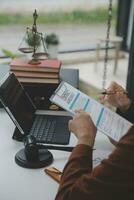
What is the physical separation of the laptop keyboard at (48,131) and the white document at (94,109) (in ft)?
0.48

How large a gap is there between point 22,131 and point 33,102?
1.00 ft

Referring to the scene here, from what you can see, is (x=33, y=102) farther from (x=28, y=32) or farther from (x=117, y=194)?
(x=117, y=194)

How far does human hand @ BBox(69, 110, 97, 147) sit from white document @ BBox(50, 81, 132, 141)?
0.25 feet

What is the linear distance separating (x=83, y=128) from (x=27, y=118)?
1.25 feet

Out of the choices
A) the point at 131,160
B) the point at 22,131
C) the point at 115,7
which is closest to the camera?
the point at 131,160

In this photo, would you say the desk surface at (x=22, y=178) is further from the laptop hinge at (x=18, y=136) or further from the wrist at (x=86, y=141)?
the wrist at (x=86, y=141)

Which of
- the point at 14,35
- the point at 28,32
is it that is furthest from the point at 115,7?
the point at 28,32

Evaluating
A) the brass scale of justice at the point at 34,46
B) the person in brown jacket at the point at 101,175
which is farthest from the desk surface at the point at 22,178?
the brass scale of justice at the point at 34,46

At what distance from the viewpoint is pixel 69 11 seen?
342cm

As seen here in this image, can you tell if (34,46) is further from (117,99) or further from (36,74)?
(117,99)

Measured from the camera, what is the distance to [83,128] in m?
1.06

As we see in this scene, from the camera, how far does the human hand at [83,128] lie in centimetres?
101

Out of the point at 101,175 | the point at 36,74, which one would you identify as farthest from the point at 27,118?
the point at 101,175

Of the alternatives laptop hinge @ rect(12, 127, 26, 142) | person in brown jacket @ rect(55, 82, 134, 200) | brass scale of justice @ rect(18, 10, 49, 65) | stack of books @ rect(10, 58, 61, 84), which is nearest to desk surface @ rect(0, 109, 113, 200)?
laptop hinge @ rect(12, 127, 26, 142)
